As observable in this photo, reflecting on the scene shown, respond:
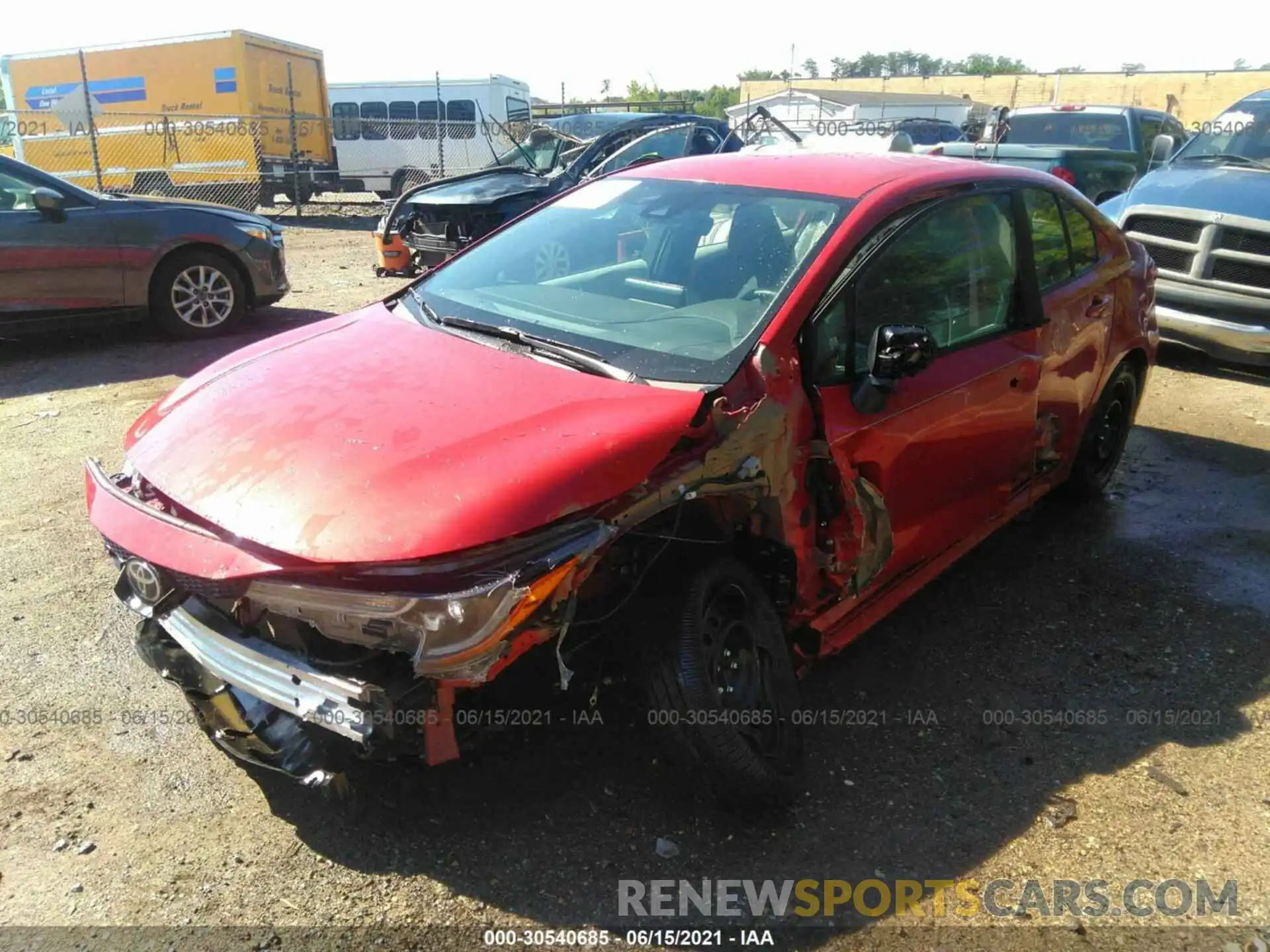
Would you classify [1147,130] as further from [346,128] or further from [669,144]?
[346,128]

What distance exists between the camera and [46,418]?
616cm

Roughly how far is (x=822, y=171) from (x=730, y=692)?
1917 mm

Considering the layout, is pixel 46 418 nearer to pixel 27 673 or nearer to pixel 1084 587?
pixel 27 673

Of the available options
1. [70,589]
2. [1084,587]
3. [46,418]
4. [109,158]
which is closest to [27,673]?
[70,589]

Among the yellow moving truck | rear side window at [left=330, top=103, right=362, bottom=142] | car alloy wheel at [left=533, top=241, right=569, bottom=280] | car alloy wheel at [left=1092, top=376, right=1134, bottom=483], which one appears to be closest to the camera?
car alloy wheel at [left=533, top=241, right=569, bottom=280]

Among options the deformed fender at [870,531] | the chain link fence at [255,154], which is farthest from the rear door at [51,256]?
the chain link fence at [255,154]

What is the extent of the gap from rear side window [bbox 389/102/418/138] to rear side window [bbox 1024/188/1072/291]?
55.2 feet

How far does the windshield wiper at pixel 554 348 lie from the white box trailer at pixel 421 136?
1830 cm

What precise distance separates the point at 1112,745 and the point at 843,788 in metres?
0.96

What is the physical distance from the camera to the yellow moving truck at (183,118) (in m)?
18.2

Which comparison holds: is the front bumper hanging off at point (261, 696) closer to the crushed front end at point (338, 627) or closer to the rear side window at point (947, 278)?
the crushed front end at point (338, 627)

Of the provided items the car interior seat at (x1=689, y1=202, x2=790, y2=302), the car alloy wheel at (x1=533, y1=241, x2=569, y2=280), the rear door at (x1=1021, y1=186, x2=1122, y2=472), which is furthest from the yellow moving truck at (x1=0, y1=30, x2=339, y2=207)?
the car interior seat at (x1=689, y1=202, x2=790, y2=302)

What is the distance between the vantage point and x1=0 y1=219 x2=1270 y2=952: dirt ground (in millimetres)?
2467

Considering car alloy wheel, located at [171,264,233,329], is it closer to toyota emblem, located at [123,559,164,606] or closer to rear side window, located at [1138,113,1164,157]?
toyota emblem, located at [123,559,164,606]
